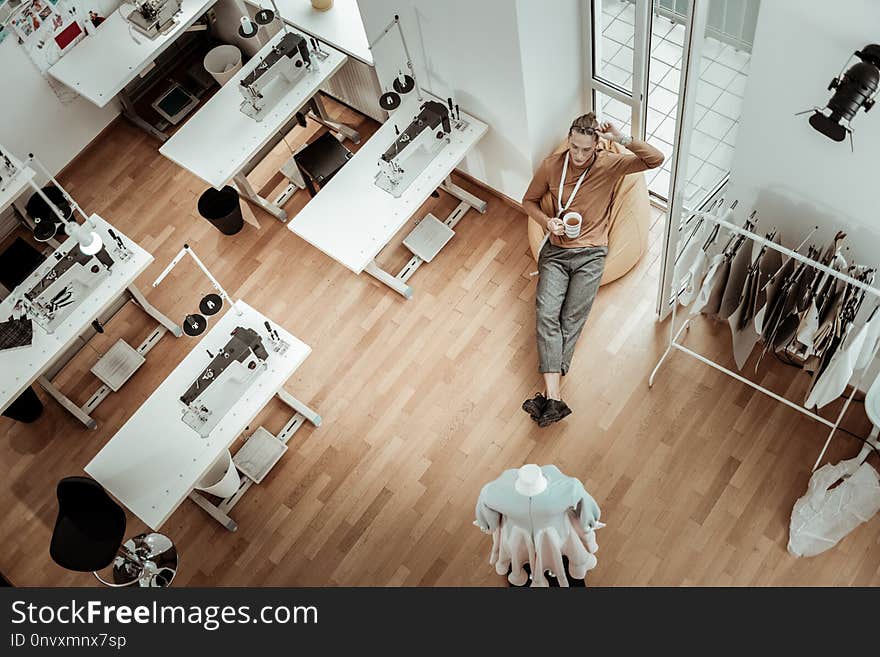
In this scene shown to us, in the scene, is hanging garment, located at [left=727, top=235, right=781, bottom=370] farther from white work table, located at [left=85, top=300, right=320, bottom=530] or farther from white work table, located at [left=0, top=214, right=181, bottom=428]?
white work table, located at [left=0, top=214, right=181, bottom=428]

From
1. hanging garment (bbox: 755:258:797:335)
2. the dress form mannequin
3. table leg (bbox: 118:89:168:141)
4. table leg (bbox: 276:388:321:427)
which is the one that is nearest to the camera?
the dress form mannequin

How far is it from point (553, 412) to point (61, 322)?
2662mm

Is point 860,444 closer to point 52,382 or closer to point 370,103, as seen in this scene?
point 370,103

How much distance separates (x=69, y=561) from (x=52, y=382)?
1564 mm

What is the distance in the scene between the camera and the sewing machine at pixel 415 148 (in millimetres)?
4965

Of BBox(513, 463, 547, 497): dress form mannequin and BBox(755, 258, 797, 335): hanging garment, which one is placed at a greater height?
BBox(513, 463, 547, 497): dress form mannequin

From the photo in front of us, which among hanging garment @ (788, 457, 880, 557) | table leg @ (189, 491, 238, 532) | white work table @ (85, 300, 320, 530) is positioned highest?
white work table @ (85, 300, 320, 530)

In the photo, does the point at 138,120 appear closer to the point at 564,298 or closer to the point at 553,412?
the point at 564,298

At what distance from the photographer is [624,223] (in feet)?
16.7

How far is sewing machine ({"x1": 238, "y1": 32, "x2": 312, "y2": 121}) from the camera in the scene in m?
5.33

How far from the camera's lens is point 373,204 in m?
5.04

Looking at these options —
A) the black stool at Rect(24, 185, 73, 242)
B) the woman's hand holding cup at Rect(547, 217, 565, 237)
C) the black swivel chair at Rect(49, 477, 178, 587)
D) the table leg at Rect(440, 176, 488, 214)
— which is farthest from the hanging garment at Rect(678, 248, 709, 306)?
the black stool at Rect(24, 185, 73, 242)

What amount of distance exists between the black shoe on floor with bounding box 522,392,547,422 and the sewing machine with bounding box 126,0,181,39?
3.19m
